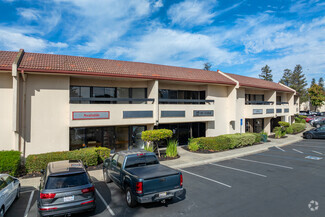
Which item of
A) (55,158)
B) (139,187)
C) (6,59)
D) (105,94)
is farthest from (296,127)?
(6,59)

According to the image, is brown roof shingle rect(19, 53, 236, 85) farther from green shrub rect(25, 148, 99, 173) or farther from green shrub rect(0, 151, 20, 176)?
green shrub rect(25, 148, 99, 173)

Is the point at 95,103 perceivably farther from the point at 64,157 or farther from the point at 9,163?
the point at 9,163

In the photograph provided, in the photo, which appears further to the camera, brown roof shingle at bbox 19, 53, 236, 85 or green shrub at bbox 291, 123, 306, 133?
green shrub at bbox 291, 123, 306, 133

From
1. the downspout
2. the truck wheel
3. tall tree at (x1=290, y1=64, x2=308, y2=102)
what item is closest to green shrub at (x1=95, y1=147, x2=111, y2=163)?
the downspout

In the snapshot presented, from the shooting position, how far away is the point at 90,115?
13.2m

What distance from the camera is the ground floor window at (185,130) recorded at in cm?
1889

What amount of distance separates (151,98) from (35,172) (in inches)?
343

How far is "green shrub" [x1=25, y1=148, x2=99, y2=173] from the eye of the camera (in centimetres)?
1092

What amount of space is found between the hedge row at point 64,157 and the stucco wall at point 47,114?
131 centimetres

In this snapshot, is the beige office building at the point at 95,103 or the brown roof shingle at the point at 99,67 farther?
the brown roof shingle at the point at 99,67

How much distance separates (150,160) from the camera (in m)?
8.24

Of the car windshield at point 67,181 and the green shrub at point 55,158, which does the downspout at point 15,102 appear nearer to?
the green shrub at point 55,158

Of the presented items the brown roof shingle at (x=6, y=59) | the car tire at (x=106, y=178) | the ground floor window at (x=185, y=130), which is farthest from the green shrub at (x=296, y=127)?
the brown roof shingle at (x=6, y=59)

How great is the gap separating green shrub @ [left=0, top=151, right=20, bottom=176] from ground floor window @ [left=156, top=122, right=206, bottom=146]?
11.1 m
